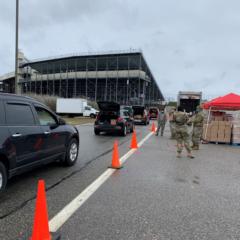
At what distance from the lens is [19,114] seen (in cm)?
612

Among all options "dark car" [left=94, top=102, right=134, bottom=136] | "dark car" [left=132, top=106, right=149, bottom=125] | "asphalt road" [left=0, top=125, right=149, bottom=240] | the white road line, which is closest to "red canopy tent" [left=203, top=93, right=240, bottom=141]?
"dark car" [left=94, top=102, right=134, bottom=136]

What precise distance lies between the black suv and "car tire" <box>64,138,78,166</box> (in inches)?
5.7

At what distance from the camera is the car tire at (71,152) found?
8234 mm

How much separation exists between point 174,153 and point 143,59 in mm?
54384

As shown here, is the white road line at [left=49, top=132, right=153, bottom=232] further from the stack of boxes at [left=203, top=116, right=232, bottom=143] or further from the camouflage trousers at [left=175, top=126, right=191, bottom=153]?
the stack of boxes at [left=203, top=116, right=232, bottom=143]

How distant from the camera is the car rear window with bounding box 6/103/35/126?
19.1 ft

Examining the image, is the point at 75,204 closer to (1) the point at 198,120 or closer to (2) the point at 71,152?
(2) the point at 71,152

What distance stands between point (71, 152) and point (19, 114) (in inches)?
104

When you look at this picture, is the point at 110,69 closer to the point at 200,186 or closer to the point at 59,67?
the point at 59,67

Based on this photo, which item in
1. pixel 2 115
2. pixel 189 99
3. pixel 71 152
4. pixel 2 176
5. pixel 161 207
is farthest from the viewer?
pixel 189 99

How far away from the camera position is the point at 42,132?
6.73 meters

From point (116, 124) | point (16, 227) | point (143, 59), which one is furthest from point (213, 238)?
point (143, 59)

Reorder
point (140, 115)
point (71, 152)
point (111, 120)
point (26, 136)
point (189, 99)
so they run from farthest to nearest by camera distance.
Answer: point (140, 115) → point (189, 99) → point (111, 120) → point (71, 152) → point (26, 136)

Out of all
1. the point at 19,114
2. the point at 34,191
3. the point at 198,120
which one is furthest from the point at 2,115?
the point at 198,120
